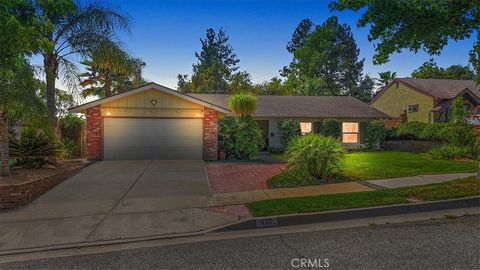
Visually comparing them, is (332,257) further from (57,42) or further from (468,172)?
(57,42)

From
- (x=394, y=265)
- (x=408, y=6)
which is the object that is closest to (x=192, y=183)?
(x=394, y=265)

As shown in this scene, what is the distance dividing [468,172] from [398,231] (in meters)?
6.95

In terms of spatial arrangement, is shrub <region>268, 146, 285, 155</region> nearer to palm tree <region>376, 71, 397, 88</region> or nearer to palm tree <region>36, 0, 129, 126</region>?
palm tree <region>36, 0, 129, 126</region>

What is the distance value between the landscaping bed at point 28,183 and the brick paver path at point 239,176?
470 centimetres

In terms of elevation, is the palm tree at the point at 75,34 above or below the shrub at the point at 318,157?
above

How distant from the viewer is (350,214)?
6.66m

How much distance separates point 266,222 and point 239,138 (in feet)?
32.7

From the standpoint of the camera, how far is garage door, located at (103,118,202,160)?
15.7m

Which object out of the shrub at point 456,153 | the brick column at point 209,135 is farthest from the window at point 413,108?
the brick column at point 209,135

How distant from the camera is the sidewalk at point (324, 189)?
828 cm

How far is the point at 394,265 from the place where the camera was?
4.33m

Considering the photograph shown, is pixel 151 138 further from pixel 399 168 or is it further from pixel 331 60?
pixel 331 60

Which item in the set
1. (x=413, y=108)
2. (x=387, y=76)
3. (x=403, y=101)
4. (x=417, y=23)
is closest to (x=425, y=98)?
(x=413, y=108)

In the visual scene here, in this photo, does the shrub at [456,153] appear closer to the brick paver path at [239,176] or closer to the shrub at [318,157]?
the shrub at [318,157]
